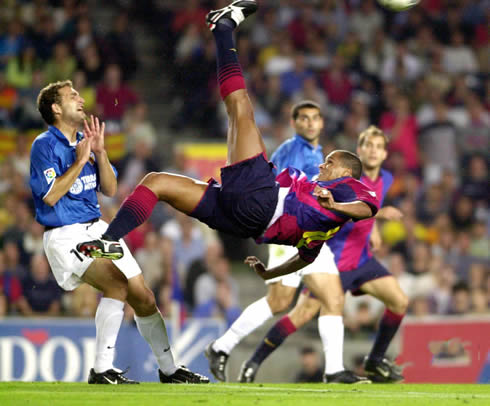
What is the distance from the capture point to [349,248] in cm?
797

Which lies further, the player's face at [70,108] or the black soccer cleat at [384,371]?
the black soccer cleat at [384,371]

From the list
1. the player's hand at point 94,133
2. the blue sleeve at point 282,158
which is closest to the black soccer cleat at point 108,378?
the player's hand at point 94,133

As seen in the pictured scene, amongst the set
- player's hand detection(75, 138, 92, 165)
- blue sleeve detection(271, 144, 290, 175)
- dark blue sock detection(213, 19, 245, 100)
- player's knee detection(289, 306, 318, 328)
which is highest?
dark blue sock detection(213, 19, 245, 100)

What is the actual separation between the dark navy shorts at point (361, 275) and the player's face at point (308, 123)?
1.21 meters

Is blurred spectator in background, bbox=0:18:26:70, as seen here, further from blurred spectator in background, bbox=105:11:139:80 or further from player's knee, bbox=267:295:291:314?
player's knee, bbox=267:295:291:314

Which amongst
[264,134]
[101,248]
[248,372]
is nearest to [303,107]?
[248,372]

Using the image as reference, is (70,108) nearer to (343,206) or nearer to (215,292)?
(343,206)

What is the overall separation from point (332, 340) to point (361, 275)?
0.71 m

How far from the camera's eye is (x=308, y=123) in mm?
8016

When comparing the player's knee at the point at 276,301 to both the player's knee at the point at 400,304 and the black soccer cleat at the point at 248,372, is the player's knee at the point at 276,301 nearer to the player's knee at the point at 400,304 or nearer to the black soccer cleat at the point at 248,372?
the black soccer cleat at the point at 248,372

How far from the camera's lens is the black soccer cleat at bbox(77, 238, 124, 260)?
5.48 m

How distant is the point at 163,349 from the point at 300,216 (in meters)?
1.65

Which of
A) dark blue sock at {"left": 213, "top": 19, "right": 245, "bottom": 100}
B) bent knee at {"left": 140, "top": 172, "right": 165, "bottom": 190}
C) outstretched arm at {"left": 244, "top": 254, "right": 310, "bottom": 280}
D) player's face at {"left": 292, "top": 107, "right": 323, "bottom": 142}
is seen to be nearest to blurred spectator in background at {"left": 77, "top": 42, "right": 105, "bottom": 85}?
player's face at {"left": 292, "top": 107, "right": 323, "bottom": 142}

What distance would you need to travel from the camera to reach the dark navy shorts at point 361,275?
7934 millimetres
